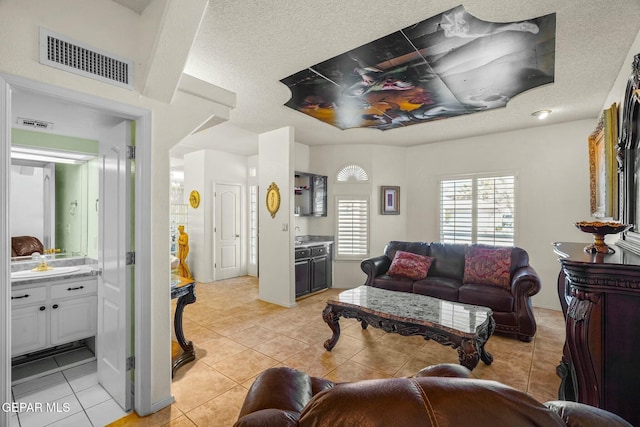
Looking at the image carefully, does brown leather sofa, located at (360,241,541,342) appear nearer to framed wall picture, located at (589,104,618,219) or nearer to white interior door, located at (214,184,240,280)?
framed wall picture, located at (589,104,618,219)

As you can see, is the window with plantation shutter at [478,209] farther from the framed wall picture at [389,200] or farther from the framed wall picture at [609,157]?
the framed wall picture at [609,157]

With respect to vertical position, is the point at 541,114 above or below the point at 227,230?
above

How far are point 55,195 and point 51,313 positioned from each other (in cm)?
132

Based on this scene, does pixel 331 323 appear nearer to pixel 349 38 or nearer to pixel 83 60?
pixel 349 38

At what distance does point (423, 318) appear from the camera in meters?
2.47

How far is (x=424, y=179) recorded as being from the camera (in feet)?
18.3

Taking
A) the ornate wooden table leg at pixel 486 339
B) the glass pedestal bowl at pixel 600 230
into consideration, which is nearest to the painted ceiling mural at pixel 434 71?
the glass pedestal bowl at pixel 600 230

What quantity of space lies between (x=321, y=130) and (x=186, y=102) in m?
2.79

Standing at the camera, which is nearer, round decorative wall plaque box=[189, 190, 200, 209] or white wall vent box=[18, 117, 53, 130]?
white wall vent box=[18, 117, 53, 130]

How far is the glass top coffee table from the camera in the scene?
224 cm

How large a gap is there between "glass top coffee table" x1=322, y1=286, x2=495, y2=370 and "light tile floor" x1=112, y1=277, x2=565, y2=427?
0.27 meters

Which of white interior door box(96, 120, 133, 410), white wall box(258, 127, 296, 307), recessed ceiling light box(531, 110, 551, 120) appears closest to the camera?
white interior door box(96, 120, 133, 410)

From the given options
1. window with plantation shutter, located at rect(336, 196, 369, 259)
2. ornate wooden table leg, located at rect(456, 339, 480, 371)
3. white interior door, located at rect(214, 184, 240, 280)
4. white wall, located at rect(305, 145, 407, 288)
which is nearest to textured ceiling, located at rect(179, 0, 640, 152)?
white wall, located at rect(305, 145, 407, 288)

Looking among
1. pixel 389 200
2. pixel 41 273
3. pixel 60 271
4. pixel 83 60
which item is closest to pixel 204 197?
pixel 60 271
